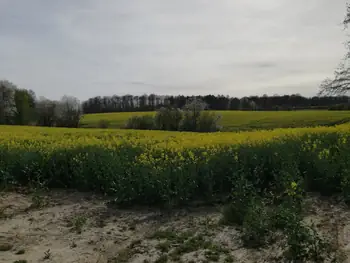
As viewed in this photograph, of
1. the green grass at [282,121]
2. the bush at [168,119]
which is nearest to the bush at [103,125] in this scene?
the green grass at [282,121]

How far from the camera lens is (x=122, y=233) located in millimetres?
6270

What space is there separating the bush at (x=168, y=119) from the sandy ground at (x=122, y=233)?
4683 cm

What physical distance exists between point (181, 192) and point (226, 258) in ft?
8.28

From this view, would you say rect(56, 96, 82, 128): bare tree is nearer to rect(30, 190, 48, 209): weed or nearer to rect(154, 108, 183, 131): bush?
rect(154, 108, 183, 131): bush

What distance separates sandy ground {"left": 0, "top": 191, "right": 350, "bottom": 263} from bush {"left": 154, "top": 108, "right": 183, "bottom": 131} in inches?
1844

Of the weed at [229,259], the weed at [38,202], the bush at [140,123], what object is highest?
the weed at [229,259]

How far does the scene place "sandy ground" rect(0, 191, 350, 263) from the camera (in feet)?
17.0

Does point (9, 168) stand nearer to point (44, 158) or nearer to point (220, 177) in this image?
point (44, 158)

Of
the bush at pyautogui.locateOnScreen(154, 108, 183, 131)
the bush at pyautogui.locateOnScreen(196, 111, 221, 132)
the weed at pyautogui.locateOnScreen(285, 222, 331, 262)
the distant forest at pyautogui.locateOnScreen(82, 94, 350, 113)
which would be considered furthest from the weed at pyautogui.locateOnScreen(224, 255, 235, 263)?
the distant forest at pyautogui.locateOnScreen(82, 94, 350, 113)

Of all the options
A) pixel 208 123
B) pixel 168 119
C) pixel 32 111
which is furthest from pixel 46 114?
pixel 208 123

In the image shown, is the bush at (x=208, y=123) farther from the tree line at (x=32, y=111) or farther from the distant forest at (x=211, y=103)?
the distant forest at (x=211, y=103)

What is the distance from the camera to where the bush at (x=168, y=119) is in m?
54.9

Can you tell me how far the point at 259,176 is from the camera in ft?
26.1

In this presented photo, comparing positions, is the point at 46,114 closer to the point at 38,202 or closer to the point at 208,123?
the point at 208,123
